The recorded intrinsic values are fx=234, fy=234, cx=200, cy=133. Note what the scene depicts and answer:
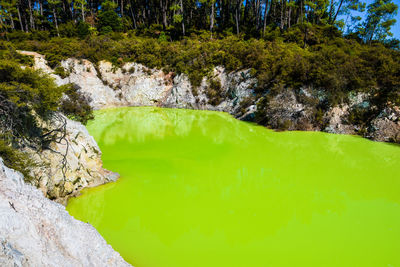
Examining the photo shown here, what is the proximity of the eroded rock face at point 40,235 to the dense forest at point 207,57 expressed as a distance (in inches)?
84.3

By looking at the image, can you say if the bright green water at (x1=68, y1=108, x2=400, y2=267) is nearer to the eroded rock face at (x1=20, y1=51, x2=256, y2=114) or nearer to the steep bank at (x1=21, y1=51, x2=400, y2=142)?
the steep bank at (x1=21, y1=51, x2=400, y2=142)

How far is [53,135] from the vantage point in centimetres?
641

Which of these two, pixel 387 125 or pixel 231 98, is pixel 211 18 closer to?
pixel 231 98

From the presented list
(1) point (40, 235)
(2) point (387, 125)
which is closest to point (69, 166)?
(1) point (40, 235)

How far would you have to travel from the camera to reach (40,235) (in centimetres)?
299

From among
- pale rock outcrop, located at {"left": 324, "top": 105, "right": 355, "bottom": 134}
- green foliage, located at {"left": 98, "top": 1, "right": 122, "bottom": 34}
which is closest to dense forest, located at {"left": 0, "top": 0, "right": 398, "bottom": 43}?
green foliage, located at {"left": 98, "top": 1, "right": 122, "bottom": 34}

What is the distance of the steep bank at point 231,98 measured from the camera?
42.4 ft

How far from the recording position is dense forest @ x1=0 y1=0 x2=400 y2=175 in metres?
5.98

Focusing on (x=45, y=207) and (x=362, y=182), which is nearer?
(x=45, y=207)

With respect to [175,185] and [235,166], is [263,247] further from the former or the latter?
[235,166]

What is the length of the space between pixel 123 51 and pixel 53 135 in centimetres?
1988

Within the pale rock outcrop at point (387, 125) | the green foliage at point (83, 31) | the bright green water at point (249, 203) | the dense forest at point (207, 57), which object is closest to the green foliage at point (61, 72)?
the dense forest at point (207, 57)

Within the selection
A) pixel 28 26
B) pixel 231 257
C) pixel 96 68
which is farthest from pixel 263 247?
pixel 28 26

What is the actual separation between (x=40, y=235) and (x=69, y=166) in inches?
150
